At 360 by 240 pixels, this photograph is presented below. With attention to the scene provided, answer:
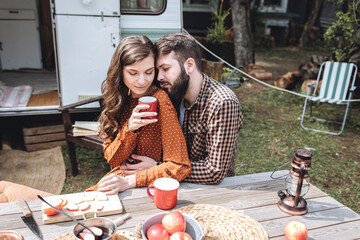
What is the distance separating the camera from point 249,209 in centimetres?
177

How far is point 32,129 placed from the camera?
4.78 meters

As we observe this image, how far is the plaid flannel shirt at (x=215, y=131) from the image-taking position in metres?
2.00

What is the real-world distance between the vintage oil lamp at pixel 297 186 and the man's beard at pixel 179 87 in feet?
3.00

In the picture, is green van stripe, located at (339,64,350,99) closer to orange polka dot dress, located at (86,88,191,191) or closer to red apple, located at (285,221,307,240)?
orange polka dot dress, located at (86,88,191,191)

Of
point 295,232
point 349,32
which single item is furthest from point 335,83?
point 295,232

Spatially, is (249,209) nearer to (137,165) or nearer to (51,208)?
(137,165)

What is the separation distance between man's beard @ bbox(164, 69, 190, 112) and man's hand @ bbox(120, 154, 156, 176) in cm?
49

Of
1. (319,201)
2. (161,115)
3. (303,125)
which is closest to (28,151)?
(161,115)

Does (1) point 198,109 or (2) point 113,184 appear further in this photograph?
(1) point 198,109

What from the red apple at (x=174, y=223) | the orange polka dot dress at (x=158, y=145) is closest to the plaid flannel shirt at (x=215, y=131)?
the orange polka dot dress at (x=158, y=145)

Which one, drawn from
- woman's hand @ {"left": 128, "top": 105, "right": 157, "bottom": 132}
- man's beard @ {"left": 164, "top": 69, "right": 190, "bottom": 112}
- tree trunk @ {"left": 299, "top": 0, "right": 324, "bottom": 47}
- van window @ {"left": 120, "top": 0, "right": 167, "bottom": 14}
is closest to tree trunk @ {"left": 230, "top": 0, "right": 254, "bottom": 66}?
van window @ {"left": 120, "top": 0, "right": 167, "bottom": 14}

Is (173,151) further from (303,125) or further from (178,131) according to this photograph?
(303,125)

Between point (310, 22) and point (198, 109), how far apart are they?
14.3 metres

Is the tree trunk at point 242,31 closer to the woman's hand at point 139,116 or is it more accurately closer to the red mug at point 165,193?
the woman's hand at point 139,116
